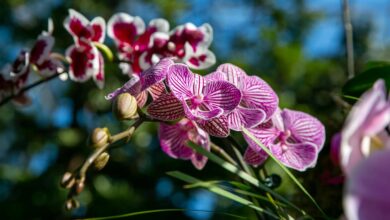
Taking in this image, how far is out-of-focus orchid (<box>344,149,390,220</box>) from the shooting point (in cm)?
19

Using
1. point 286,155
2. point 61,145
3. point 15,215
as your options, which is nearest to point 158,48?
point 286,155

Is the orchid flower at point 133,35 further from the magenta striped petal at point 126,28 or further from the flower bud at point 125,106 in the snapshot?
the flower bud at point 125,106

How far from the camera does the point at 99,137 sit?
1.14 feet

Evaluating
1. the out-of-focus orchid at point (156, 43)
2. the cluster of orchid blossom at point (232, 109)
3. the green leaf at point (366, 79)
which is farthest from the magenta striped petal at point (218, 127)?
the out-of-focus orchid at point (156, 43)

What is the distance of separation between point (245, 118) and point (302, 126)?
67 mm

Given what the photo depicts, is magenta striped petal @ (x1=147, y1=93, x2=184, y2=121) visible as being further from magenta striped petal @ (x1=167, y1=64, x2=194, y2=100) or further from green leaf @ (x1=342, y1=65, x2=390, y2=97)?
green leaf @ (x1=342, y1=65, x2=390, y2=97)

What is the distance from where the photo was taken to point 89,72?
0.60m

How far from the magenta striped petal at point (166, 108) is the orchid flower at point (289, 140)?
A: 0.05 meters

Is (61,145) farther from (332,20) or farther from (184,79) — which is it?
(332,20)

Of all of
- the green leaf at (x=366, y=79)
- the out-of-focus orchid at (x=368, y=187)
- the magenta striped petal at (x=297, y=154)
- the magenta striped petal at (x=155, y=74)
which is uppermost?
the out-of-focus orchid at (x=368, y=187)

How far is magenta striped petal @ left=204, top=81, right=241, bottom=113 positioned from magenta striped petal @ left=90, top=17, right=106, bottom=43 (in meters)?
0.25

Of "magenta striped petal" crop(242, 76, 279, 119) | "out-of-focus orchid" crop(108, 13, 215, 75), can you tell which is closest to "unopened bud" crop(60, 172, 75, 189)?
"magenta striped petal" crop(242, 76, 279, 119)

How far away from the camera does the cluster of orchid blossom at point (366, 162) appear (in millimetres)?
188

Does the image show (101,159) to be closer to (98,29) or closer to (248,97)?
(248,97)
